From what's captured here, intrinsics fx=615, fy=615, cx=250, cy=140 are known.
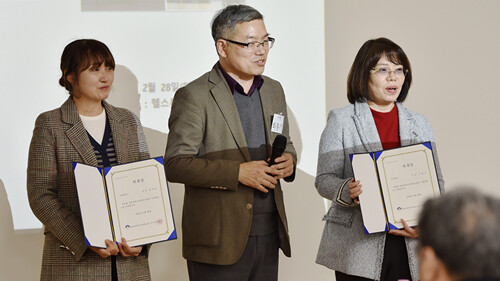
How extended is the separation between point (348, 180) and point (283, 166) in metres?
0.29

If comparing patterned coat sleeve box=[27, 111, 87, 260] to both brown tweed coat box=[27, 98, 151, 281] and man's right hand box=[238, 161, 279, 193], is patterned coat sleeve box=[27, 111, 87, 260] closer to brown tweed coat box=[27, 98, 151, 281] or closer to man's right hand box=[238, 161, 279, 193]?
brown tweed coat box=[27, 98, 151, 281]

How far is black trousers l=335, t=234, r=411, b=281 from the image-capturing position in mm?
2623

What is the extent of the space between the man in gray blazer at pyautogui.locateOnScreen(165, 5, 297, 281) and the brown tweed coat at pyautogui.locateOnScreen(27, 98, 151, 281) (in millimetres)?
281

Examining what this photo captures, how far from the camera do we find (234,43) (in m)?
2.80

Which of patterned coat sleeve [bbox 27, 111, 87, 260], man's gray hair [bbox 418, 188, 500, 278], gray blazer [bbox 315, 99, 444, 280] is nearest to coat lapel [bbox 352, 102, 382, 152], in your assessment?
gray blazer [bbox 315, 99, 444, 280]

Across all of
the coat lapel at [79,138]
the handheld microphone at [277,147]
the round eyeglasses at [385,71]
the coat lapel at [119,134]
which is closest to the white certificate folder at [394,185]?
the handheld microphone at [277,147]

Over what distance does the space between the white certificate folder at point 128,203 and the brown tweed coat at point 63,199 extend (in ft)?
0.50

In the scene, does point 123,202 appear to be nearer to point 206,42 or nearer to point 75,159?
point 75,159

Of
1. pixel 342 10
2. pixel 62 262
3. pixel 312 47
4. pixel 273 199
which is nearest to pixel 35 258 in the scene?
pixel 62 262

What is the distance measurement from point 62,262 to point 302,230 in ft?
6.67

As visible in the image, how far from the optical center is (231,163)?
2.69 m

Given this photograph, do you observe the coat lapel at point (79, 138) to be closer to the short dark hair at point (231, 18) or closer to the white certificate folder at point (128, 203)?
the white certificate folder at point (128, 203)

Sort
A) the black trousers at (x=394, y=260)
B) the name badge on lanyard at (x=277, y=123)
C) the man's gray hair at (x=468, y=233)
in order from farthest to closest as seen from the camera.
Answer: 1. the name badge on lanyard at (x=277, y=123)
2. the black trousers at (x=394, y=260)
3. the man's gray hair at (x=468, y=233)

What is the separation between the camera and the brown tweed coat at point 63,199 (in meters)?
2.59
